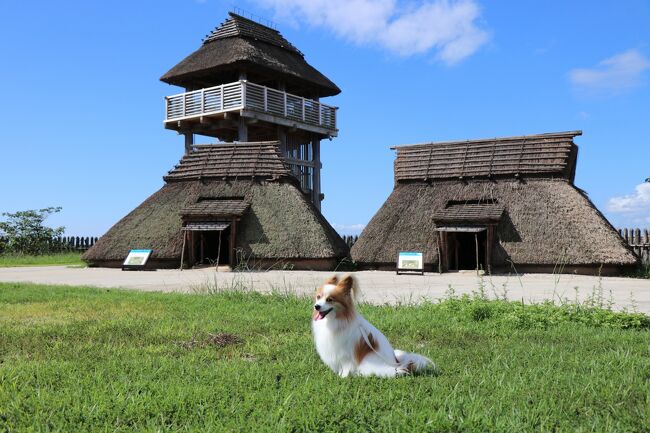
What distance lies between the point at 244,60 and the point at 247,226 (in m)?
9.41

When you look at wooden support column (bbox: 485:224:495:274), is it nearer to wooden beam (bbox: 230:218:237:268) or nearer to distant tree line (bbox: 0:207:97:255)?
wooden beam (bbox: 230:218:237:268)

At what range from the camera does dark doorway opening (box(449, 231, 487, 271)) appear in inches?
774

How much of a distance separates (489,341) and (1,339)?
4.94 metres

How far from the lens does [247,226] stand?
2066 cm

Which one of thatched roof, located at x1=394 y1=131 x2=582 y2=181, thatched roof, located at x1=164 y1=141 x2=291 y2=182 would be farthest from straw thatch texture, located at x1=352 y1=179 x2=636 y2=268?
thatched roof, located at x1=164 y1=141 x2=291 y2=182

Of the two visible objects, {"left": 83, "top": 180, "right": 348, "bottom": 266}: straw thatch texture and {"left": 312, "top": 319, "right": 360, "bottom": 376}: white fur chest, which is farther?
{"left": 83, "top": 180, "right": 348, "bottom": 266}: straw thatch texture

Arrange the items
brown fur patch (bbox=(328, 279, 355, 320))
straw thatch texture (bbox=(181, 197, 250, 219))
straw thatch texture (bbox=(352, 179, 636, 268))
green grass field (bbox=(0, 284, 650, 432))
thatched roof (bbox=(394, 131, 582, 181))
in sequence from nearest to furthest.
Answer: green grass field (bbox=(0, 284, 650, 432)) < brown fur patch (bbox=(328, 279, 355, 320)) < straw thatch texture (bbox=(352, 179, 636, 268)) < thatched roof (bbox=(394, 131, 582, 181)) < straw thatch texture (bbox=(181, 197, 250, 219))

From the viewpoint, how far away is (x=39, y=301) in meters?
9.63

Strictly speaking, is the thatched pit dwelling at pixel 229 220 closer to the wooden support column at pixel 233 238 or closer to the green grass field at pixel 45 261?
the wooden support column at pixel 233 238

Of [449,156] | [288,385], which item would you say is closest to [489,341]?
[288,385]

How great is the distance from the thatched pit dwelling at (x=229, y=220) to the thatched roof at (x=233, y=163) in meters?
0.04

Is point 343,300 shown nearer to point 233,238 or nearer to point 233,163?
point 233,238

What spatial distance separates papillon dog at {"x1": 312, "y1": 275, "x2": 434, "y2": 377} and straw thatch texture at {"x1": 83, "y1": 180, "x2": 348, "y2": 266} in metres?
15.1

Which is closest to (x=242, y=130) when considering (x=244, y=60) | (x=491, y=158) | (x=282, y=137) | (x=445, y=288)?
(x=282, y=137)
